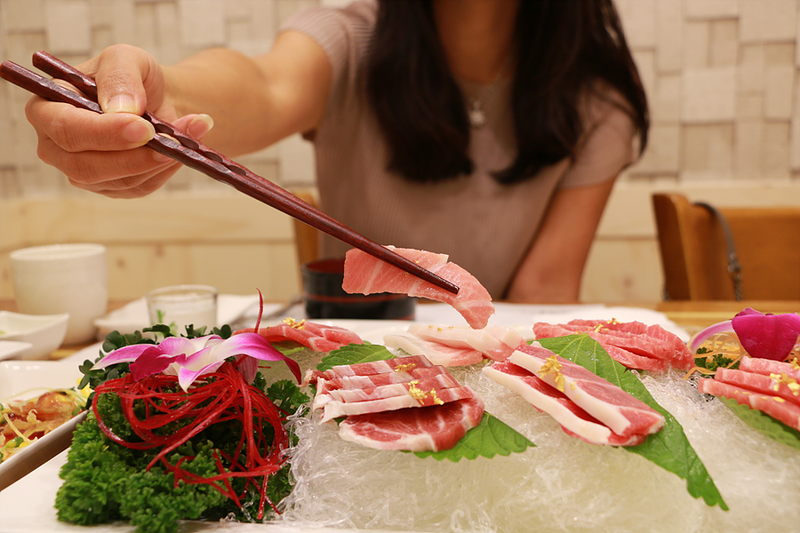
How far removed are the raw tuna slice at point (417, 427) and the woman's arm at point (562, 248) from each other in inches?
61.9

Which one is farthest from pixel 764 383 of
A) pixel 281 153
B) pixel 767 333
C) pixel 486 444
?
pixel 281 153

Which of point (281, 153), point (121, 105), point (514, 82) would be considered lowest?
point (121, 105)

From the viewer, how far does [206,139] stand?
4.60 ft

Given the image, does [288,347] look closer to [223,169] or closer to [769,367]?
[223,169]

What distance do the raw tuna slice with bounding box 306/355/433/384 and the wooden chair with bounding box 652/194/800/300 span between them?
1496mm

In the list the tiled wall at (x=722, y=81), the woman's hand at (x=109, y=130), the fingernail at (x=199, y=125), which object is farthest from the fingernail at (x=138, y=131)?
the tiled wall at (x=722, y=81)

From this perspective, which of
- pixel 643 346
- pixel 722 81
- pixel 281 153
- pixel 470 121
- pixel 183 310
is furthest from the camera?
pixel 281 153

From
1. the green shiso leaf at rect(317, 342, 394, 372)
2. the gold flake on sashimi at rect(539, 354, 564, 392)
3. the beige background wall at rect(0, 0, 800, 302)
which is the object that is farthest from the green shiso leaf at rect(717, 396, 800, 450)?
the beige background wall at rect(0, 0, 800, 302)

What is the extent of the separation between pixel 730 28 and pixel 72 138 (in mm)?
2964

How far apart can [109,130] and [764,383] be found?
37.4 inches

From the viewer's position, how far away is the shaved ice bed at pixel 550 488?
63 centimetres

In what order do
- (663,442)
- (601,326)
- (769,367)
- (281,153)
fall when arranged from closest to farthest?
1. (663,442)
2. (769,367)
3. (601,326)
4. (281,153)

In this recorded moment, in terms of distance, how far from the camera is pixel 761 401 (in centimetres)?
69

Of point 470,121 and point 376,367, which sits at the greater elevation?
point 470,121
